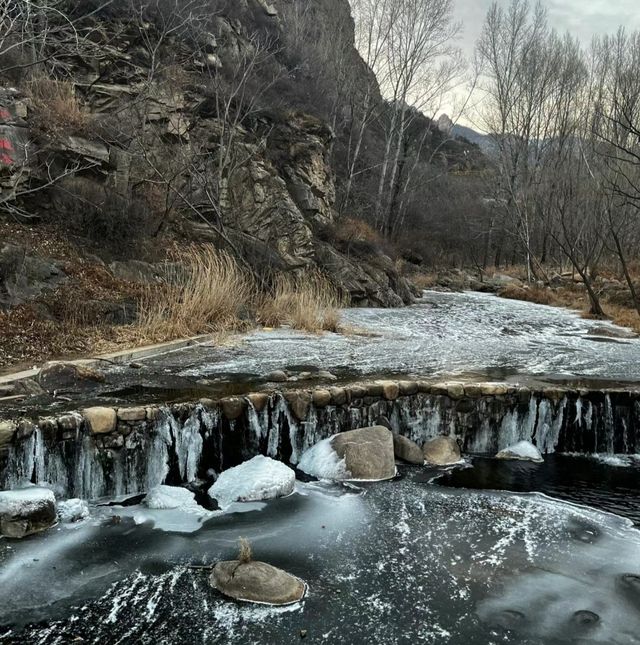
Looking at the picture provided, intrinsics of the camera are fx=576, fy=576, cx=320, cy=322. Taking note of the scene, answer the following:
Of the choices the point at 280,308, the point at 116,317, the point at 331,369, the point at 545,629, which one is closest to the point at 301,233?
the point at 280,308

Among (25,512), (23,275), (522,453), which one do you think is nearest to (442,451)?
(522,453)

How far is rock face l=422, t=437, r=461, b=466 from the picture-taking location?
5012 millimetres

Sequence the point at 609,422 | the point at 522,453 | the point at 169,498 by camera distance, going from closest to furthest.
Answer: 1. the point at 169,498
2. the point at 522,453
3. the point at 609,422

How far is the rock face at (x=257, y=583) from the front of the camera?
282 cm

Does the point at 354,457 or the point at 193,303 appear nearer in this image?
the point at 354,457

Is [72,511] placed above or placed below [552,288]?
below

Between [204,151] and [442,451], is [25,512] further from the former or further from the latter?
[204,151]

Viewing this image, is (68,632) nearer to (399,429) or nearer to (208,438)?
(208,438)

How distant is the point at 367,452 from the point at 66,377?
267 centimetres

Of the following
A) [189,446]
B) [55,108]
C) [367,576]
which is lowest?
[367,576]

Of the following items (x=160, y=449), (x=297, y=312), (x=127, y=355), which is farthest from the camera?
(x=297, y=312)

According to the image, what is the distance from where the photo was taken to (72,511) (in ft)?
12.0

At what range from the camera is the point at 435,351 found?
7785mm

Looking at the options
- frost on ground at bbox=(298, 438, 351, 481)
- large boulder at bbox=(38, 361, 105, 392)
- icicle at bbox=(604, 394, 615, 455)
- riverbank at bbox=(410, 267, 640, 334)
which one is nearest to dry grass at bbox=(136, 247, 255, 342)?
large boulder at bbox=(38, 361, 105, 392)
